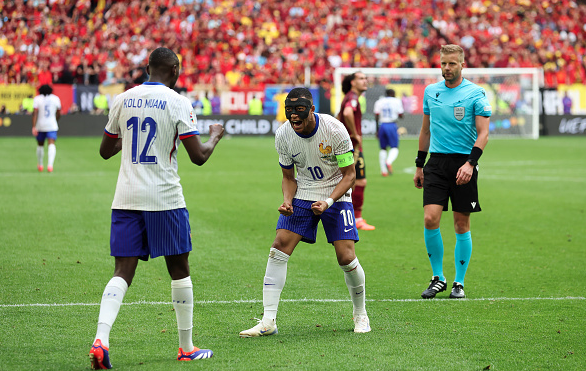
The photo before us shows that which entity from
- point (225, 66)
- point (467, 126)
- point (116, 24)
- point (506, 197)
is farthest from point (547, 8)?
point (467, 126)

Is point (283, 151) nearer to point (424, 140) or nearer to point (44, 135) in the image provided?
point (424, 140)

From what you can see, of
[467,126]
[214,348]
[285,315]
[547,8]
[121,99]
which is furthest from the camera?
[547,8]

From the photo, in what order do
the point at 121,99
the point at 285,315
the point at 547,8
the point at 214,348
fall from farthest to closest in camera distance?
1. the point at 547,8
2. the point at 285,315
3. the point at 214,348
4. the point at 121,99

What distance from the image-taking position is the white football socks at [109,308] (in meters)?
4.74

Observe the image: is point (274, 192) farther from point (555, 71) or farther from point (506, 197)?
point (555, 71)

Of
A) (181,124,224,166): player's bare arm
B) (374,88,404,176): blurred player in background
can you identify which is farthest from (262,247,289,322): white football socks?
(374,88,404,176): blurred player in background

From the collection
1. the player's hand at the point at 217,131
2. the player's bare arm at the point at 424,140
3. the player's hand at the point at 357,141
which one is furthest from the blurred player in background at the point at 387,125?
the player's hand at the point at 217,131

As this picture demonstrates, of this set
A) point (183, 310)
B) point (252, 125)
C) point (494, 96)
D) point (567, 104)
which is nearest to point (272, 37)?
point (252, 125)

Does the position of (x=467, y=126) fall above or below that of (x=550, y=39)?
below

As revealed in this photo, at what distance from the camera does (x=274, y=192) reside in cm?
1573

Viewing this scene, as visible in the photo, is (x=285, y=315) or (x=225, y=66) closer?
Answer: (x=285, y=315)

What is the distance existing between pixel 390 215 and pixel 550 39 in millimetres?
31356

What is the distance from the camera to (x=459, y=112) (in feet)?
23.6

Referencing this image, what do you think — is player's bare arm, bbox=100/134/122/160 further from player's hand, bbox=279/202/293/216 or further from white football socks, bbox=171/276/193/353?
player's hand, bbox=279/202/293/216
